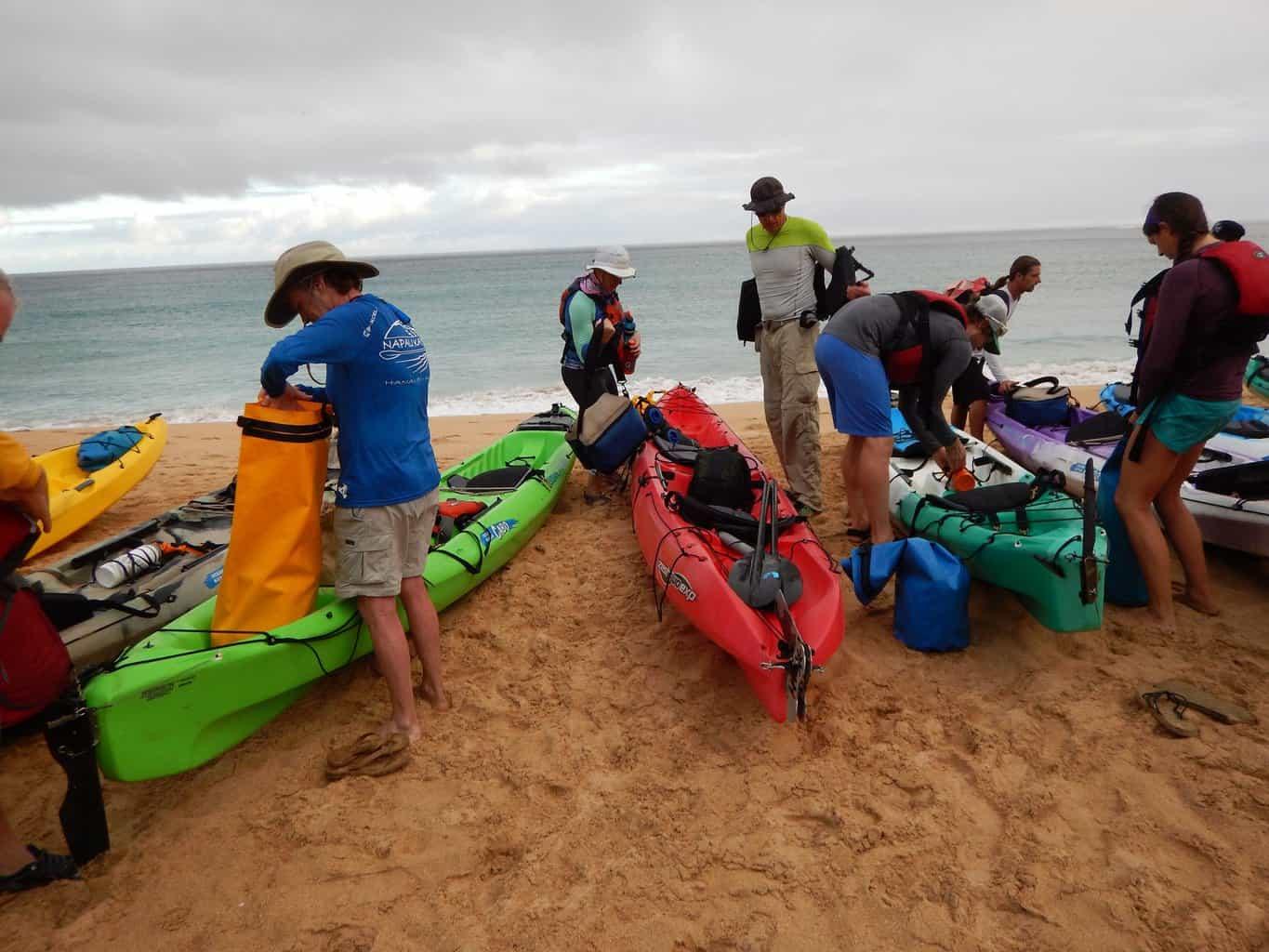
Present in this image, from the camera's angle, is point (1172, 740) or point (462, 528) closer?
point (1172, 740)

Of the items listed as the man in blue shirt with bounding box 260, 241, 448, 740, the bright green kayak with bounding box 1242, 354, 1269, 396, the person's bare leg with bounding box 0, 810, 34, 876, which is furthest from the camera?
the bright green kayak with bounding box 1242, 354, 1269, 396

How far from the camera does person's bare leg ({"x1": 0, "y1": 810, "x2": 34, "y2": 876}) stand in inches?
97.7

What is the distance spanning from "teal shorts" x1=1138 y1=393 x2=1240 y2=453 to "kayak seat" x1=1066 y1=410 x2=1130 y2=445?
216cm

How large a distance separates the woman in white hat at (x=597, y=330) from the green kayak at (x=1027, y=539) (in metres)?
2.13

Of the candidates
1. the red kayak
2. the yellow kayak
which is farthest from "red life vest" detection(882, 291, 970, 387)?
the yellow kayak

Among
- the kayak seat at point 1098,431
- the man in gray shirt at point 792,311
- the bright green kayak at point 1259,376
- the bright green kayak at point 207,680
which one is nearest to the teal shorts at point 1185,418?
the man in gray shirt at point 792,311

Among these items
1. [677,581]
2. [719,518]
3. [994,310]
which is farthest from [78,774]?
[994,310]

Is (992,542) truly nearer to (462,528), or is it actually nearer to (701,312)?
(462,528)

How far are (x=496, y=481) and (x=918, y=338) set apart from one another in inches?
114

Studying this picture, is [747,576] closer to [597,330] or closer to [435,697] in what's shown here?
[435,697]

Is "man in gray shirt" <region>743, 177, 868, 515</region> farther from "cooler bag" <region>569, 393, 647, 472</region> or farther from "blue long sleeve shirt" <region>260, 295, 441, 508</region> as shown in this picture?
"blue long sleeve shirt" <region>260, 295, 441, 508</region>

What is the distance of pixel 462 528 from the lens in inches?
176

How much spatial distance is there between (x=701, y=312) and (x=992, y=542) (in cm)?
2119

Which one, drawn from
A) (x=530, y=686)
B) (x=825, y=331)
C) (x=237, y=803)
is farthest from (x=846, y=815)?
(x=825, y=331)
